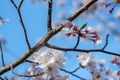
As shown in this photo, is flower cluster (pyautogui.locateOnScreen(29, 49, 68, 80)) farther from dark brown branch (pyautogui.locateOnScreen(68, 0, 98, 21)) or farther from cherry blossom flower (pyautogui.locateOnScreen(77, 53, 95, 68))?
dark brown branch (pyautogui.locateOnScreen(68, 0, 98, 21))

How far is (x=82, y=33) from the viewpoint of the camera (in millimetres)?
5117

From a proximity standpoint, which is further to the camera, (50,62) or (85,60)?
(85,60)

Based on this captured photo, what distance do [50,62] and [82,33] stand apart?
0.59 meters

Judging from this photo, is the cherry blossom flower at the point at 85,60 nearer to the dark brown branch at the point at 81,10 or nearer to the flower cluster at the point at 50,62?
the flower cluster at the point at 50,62

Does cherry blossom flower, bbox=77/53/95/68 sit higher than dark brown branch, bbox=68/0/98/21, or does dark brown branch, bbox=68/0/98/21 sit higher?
dark brown branch, bbox=68/0/98/21

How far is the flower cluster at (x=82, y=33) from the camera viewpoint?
199 inches

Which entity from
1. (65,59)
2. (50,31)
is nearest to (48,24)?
(50,31)

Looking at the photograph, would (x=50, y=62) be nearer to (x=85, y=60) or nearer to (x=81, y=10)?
(x=85, y=60)

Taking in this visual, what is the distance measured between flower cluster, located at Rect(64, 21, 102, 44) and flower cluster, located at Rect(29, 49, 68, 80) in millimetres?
317

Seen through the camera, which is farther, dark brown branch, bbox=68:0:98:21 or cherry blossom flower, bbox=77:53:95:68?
cherry blossom flower, bbox=77:53:95:68

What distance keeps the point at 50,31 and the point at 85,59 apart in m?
0.74

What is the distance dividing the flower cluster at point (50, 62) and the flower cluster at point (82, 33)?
1.04ft

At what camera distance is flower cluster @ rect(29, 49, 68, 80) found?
16.5ft

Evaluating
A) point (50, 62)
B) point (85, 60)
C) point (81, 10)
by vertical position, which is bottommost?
point (85, 60)
